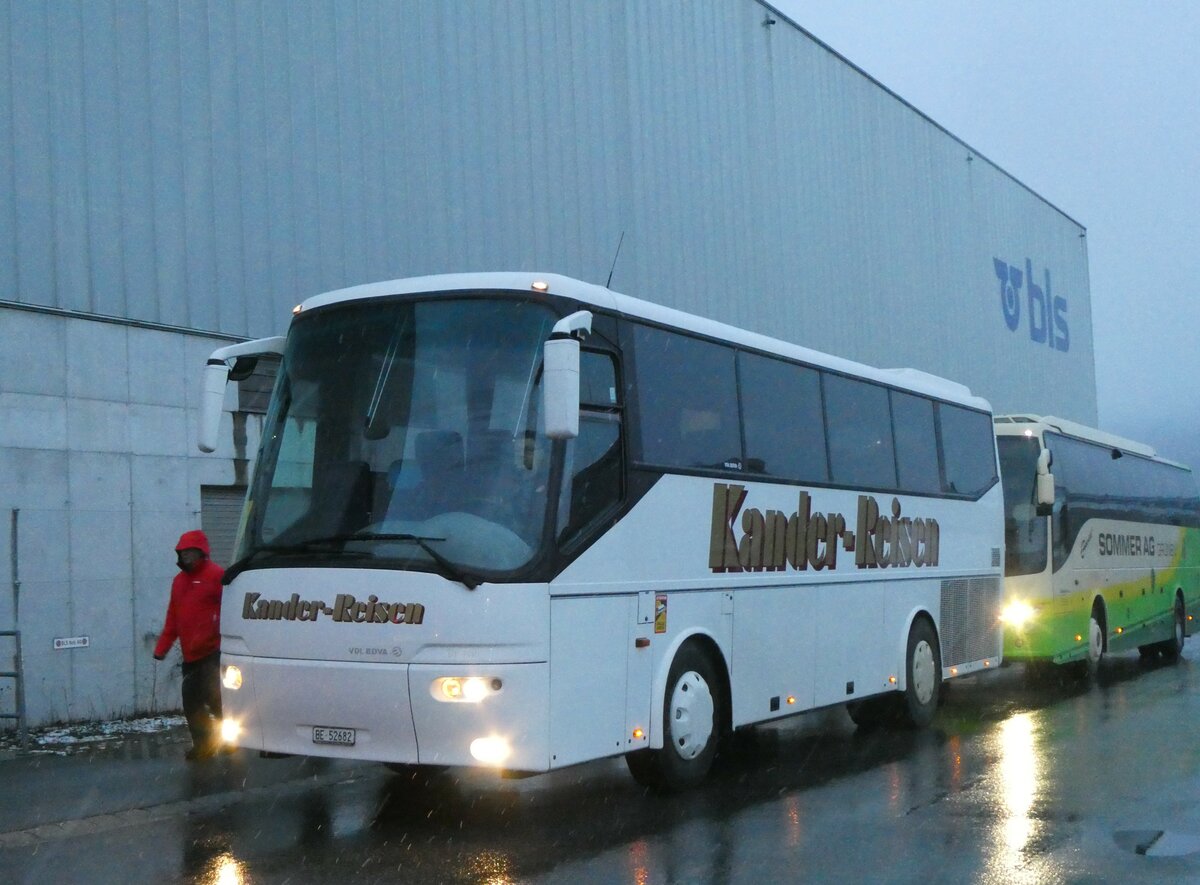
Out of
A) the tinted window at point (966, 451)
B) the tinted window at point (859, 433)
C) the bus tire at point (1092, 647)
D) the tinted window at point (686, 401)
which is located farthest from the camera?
the bus tire at point (1092, 647)

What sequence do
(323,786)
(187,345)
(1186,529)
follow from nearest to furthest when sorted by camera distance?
(323,786)
(187,345)
(1186,529)

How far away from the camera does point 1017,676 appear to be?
20.0 metres

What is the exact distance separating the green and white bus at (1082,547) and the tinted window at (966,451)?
1.48m

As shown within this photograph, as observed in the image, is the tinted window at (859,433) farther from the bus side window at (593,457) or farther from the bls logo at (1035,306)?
the bls logo at (1035,306)

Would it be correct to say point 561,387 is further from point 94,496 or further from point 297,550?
point 94,496

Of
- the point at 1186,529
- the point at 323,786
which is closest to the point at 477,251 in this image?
the point at 323,786

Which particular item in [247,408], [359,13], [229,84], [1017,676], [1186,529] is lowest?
[1017,676]

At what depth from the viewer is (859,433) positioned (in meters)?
12.6

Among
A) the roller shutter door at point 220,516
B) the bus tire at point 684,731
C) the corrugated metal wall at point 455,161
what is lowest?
the bus tire at point 684,731

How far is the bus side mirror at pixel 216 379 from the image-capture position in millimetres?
9297

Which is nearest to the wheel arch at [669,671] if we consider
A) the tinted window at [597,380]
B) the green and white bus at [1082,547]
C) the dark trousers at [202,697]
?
the tinted window at [597,380]

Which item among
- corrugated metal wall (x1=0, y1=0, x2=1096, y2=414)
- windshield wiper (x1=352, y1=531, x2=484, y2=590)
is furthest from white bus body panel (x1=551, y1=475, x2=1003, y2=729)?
corrugated metal wall (x1=0, y1=0, x2=1096, y2=414)

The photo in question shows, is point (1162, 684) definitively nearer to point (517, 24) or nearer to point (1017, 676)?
point (1017, 676)

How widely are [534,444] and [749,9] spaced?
20.2m
